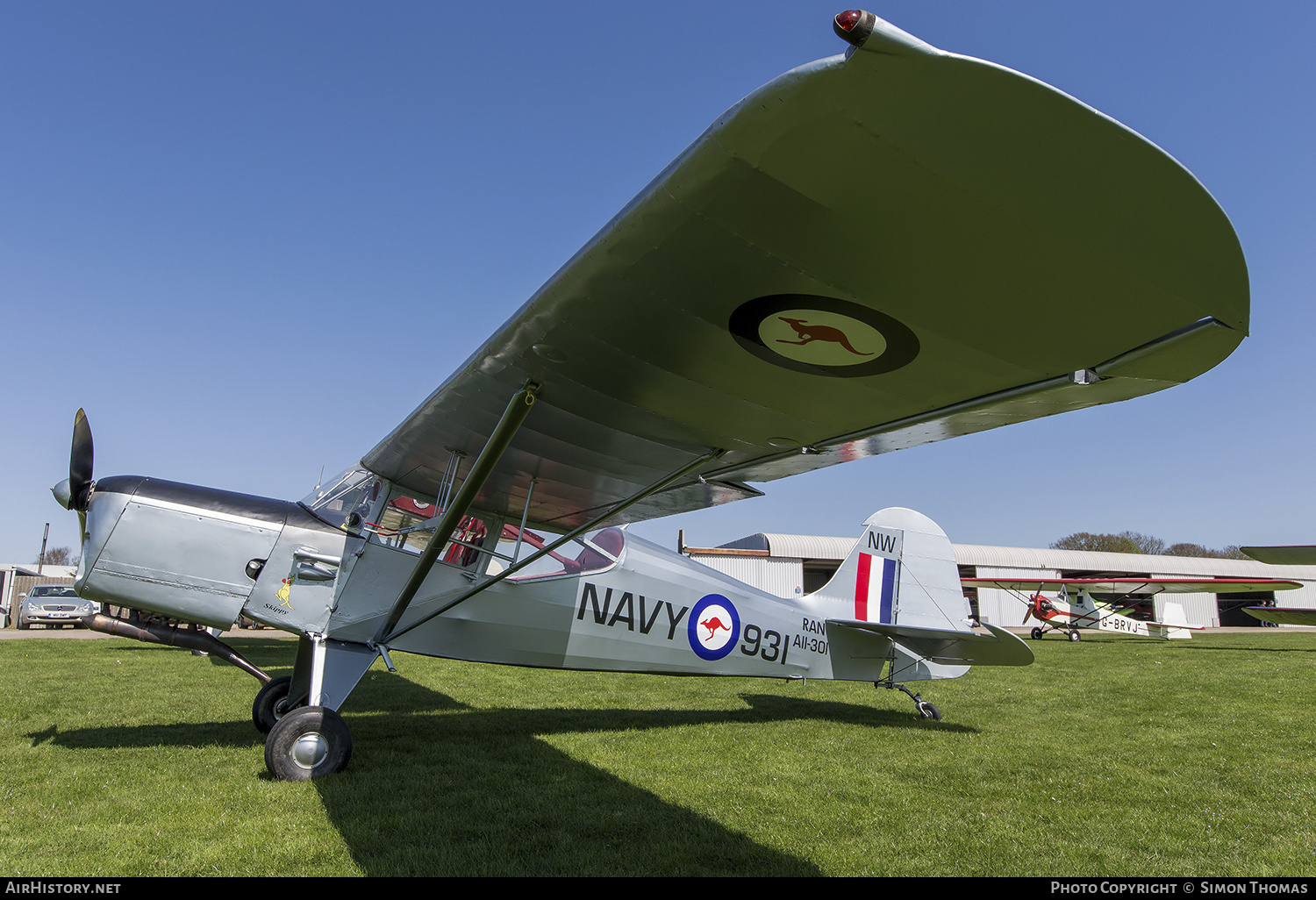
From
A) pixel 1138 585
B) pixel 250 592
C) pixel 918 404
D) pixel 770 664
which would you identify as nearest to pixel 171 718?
pixel 250 592

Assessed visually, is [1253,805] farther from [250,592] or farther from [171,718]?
[171,718]

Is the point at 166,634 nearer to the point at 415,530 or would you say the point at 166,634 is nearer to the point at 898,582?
the point at 415,530

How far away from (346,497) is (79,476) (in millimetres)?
1745

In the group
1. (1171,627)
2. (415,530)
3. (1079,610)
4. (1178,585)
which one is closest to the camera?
(415,530)

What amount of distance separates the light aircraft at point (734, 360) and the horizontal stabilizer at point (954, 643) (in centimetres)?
306

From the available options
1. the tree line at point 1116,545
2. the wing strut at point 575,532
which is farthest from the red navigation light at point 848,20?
the tree line at point 1116,545

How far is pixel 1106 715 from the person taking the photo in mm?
8539

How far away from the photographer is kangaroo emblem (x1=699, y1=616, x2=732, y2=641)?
7.44 m

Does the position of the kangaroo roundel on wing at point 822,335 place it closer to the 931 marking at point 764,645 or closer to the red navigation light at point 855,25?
the red navigation light at point 855,25

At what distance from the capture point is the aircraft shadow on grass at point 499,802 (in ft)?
11.2

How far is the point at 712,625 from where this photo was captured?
24.6 feet

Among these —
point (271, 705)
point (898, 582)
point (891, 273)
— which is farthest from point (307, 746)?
point (898, 582)

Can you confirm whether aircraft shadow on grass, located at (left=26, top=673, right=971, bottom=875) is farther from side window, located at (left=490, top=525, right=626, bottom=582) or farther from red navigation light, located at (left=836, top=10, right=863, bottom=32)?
red navigation light, located at (left=836, top=10, right=863, bottom=32)

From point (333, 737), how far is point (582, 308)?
391 cm
